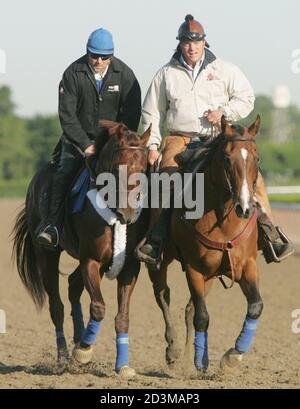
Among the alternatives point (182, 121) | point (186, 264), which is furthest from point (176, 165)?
point (186, 264)

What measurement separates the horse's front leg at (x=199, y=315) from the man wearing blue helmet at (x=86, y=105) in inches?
52.3

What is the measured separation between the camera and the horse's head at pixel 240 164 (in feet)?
23.5

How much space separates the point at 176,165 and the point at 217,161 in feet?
2.95

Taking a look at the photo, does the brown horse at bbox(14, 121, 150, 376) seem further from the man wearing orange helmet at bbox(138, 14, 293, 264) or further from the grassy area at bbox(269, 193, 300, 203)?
the grassy area at bbox(269, 193, 300, 203)

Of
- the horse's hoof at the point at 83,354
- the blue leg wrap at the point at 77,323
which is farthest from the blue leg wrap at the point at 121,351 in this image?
the blue leg wrap at the point at 77,323

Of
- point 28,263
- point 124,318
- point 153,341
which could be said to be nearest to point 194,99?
point 124,318

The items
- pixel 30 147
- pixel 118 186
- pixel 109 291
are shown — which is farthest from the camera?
pixel 30 147

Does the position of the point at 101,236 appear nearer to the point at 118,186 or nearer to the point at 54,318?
the point at 118,186

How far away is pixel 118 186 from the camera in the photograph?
24.7 ft

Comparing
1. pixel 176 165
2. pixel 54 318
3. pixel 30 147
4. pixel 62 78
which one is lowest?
pixel 30 147

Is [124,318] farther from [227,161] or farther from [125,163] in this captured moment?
[227,161]

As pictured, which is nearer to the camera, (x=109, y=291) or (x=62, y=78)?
(x=62, y=78)

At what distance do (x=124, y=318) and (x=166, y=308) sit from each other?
3.58 ft
